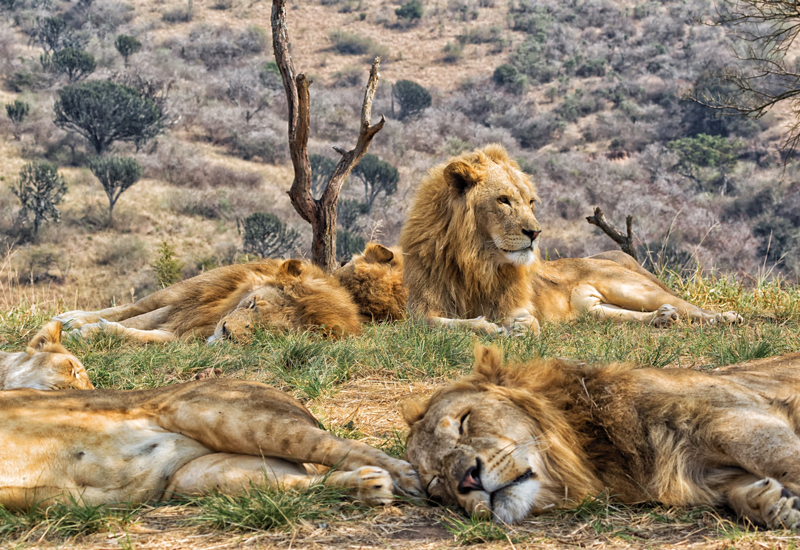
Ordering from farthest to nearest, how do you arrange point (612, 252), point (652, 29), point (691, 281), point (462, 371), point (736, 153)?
point (652, 29) → point (736, 153) → point (691, 281) → point (612, 252) → point (462, 371)

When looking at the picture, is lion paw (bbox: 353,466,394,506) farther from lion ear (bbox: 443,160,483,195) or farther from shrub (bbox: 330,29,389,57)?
shrub (bbox: 330,29,389,57)

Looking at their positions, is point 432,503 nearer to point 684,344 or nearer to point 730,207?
point 684,344

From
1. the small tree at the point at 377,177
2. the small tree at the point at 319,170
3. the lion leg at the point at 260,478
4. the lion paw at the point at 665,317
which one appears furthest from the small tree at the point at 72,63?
the lion leg at the point at 260,478

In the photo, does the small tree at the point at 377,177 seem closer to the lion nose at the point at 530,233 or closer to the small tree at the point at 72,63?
the small tree at the point at 72,63

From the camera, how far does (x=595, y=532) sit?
8.30 ft

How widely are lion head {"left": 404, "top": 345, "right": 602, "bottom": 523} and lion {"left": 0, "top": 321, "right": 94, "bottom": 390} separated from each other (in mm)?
1916

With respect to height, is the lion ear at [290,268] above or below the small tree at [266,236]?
above

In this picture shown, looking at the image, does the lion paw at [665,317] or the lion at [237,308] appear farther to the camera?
the lion paw at [665,317]

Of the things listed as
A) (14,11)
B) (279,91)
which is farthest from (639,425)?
(14,11)

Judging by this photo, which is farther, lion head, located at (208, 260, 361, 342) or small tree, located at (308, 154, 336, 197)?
small tree, located at (308, 154, 336, 197)

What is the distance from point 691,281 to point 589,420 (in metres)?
6.58

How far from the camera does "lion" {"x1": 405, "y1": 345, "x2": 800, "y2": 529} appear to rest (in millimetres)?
2525

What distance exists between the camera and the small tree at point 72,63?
4300 cm

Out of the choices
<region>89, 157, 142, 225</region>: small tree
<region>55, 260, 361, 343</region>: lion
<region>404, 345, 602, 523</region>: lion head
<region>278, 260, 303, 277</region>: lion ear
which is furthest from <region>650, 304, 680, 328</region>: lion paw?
<region>89, 157, 142, 225</region>: small tree
